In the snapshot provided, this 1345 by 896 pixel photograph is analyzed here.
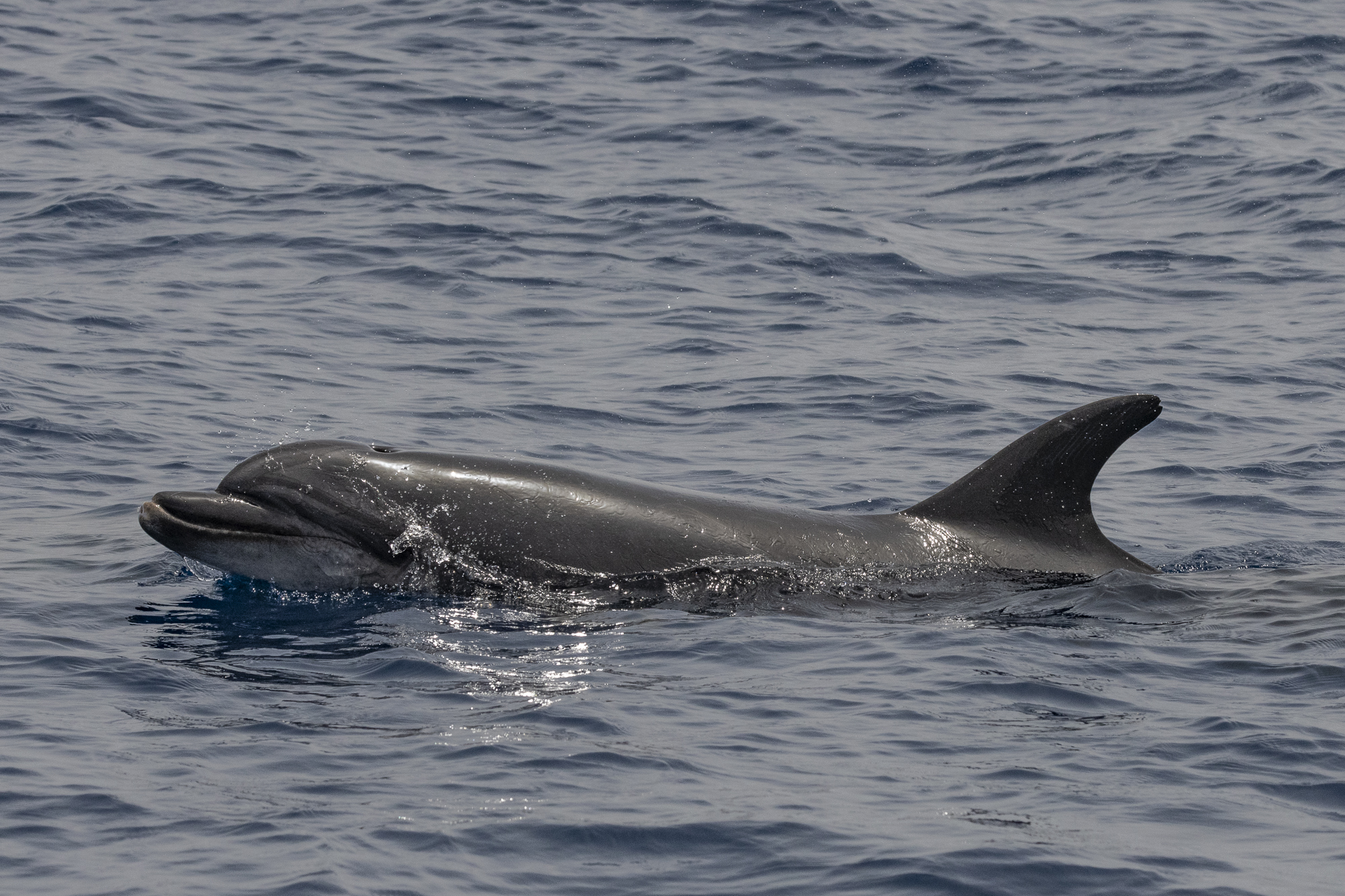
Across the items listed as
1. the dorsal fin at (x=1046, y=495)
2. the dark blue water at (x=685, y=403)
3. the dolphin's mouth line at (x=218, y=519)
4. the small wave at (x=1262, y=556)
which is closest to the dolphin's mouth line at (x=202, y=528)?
the dolphin's mouth line at (x=218, y=519)

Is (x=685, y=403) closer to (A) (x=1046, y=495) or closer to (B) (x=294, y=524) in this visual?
(A) (x=1046, y=495)

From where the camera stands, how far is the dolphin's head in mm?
13180

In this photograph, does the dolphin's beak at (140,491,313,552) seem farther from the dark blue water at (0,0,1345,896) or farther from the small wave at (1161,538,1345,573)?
the small wave at (1161,538,1345,573)

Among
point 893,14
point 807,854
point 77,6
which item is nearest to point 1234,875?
point 807,854

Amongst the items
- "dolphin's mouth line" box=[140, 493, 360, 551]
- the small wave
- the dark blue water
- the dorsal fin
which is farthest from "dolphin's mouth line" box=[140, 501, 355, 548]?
the small wave

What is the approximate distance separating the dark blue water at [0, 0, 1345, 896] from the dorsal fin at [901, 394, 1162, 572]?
22.3 inches

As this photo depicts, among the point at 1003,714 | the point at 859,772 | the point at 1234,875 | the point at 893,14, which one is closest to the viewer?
the point at 1234,875

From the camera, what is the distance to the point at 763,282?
26000mm

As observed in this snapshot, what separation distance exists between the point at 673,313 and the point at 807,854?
52.9 ft

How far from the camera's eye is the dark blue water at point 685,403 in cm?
933

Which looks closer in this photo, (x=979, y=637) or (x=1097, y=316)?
(x=979, y=637)

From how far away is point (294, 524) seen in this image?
43.5 feet

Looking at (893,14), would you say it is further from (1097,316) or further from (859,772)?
(859,772)

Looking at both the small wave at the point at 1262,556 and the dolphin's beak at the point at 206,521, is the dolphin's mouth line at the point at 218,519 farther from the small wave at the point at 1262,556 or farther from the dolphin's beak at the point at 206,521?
the small wave at the point at 1262,556
